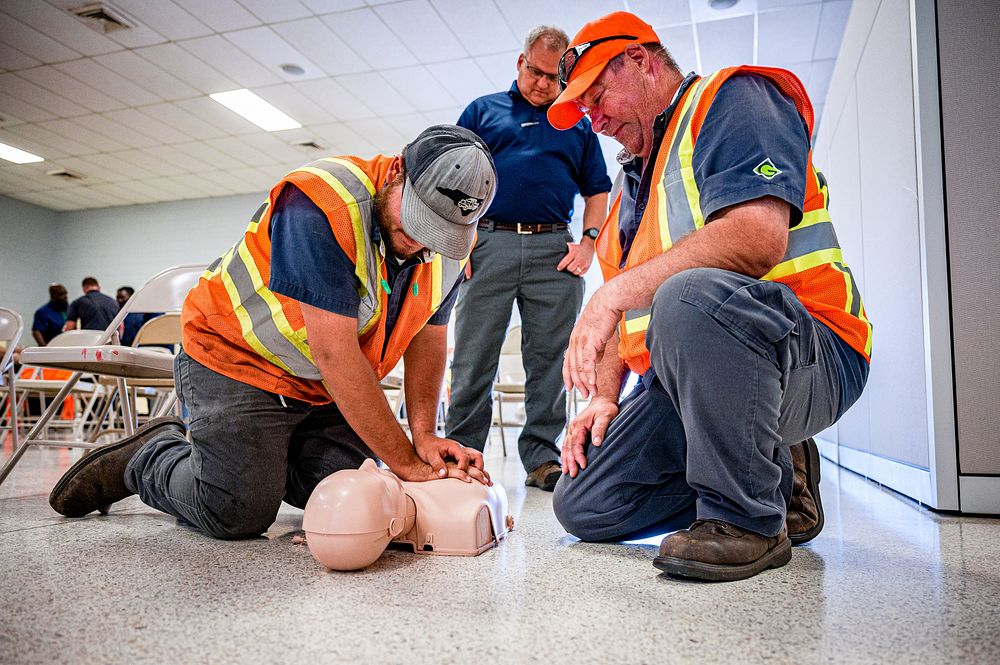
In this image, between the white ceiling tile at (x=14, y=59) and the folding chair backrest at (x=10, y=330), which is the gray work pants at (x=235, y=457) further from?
the white ceiling tile at (x=14, y=59)

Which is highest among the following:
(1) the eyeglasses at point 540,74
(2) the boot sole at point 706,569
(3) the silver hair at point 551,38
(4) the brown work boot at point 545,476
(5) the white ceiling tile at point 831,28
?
(5) the white ceiling tile at point 831,28

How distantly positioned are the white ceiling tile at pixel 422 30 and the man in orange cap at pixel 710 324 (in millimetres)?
3536

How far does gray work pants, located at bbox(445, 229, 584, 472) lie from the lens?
2219 millimetres

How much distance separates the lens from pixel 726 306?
1.00 meters

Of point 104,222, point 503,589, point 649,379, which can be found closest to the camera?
point 503,589

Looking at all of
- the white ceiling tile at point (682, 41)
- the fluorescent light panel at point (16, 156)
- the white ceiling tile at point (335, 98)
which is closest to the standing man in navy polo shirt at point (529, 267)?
the white ceiling tile at point (682, 41)

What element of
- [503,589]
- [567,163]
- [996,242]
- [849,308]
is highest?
[567,163]

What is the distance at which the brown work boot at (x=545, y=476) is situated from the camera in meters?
2.23

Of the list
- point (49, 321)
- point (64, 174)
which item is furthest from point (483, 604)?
point (64, 174)

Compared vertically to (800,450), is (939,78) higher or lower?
higher

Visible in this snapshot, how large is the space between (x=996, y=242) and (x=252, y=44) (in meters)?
4.86

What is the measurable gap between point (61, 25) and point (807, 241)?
5506mm

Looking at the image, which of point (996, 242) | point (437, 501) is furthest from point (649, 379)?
point (996, 242)

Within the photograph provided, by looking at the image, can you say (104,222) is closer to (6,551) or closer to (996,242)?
(6,551)
